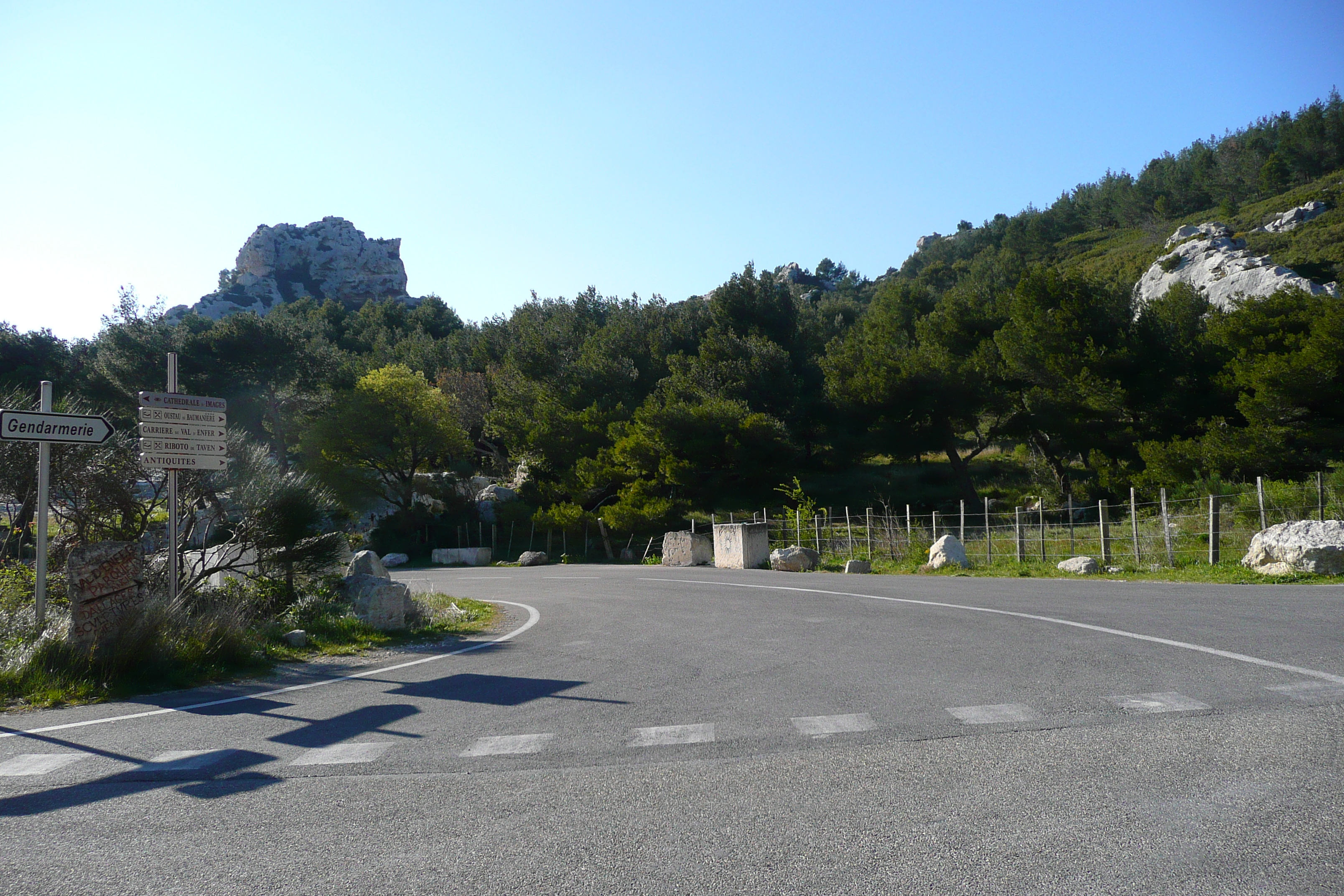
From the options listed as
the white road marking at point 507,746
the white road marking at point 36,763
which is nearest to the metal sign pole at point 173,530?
the white road marking at point 36,763

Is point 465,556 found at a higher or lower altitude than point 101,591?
lower

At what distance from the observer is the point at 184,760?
15.9 feet

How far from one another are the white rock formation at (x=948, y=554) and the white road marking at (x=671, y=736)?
17016 millimetres

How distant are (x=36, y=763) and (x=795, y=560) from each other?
2030cm

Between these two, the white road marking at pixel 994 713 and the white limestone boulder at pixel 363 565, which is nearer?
the white road marking at pixel 994 713

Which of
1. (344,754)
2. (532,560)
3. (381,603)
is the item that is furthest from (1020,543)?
(532,560)

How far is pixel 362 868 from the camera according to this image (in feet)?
10.5

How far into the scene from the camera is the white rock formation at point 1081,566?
1784 centimetres

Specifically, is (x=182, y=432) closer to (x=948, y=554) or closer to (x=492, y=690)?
(x=492, y=690)

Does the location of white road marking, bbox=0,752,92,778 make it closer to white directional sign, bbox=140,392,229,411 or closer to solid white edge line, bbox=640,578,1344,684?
white directional sign, bbox=140,392,229,411

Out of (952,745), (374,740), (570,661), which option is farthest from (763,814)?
(570,661)

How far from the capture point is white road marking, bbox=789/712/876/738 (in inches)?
194

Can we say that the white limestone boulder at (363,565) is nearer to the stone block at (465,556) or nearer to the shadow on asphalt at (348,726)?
the shadow on asphalt at (348,726)

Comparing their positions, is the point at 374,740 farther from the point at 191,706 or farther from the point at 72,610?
the point at 72,610
